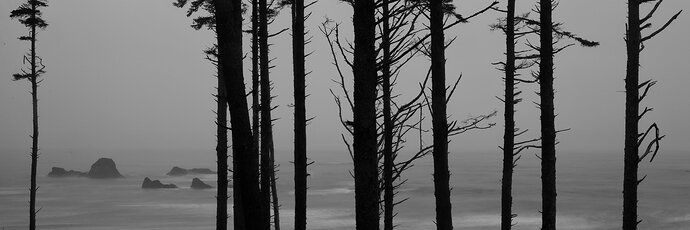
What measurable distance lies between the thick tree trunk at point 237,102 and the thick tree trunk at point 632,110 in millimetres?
6495

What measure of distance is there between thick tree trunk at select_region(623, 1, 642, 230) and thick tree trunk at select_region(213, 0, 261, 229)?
649 centimetres

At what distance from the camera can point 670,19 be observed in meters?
9.78

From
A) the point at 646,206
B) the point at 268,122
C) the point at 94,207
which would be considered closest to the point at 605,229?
the point at 646,206

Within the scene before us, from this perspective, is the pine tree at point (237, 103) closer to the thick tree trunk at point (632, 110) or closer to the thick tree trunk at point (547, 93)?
the thick tree trunk at point (547, 93)

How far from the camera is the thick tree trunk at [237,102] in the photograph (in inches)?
284

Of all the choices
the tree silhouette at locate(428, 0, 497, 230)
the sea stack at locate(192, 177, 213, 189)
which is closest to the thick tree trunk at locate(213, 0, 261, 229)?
the tree silhouette at locate(428, 0, 497, 230)

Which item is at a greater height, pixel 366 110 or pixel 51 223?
pixel 366 110

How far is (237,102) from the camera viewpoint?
23.5 feet

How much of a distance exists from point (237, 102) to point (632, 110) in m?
6.86

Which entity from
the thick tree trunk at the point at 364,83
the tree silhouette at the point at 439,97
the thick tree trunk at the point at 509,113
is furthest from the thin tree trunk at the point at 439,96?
the thick tree trunk at the point at 509,113

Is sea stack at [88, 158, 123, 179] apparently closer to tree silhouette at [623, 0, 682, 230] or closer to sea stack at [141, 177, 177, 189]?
sea stack at [141, 177, 177, 189]

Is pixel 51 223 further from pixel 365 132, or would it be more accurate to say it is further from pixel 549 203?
pixel 365 132

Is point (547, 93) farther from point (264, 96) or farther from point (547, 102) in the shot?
point (264, 96)

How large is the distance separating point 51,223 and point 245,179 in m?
51.3
